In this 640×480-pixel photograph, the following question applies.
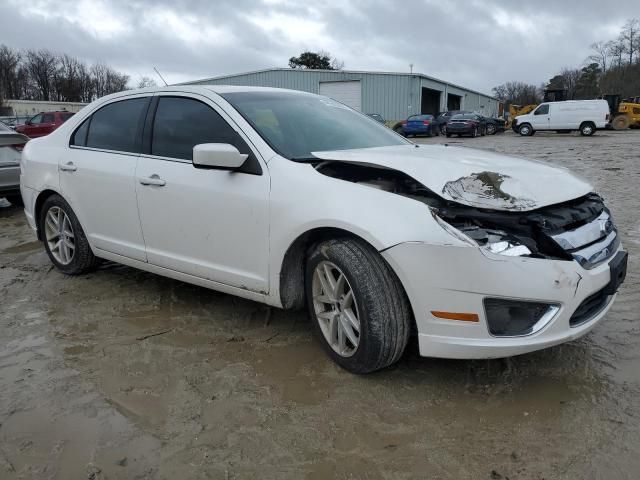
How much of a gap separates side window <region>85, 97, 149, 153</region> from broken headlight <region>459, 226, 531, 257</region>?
2482 mm

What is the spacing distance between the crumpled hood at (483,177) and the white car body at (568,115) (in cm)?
2853

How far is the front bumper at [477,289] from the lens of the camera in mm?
2297

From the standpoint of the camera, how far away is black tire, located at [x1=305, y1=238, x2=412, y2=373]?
2531 millimetres

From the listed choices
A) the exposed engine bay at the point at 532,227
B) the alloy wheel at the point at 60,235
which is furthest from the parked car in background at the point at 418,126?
the exposed engine bay at the point at 532,227

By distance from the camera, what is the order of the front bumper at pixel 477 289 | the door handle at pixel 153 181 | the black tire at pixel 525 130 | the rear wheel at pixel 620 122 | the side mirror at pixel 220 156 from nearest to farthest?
1. the front bumper at pixel 477 289
2. the side mirror at pixel 220 156
3. the door handle at pixel 153 181
4. the black tire at pixel 525 130
5. the rear wheel at pixel 620 122

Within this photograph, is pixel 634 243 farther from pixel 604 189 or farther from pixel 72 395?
pixel 72 395

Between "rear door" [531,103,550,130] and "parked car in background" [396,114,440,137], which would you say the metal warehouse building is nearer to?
"parked car in background" [396,114,440,137]

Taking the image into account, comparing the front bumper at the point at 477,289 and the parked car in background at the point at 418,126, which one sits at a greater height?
the parked car in background at the point at 418,126

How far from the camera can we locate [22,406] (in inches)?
104

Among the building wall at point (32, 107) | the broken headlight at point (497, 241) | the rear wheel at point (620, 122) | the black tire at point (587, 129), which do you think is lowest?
the broken headlight at point (497, 241)

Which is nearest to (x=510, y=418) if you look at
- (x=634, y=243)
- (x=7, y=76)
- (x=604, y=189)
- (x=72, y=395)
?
(x=72, y=395)

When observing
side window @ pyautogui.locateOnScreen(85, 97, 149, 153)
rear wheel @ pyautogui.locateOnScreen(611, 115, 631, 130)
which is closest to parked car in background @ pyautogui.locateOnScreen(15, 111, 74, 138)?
side window @ pyautogui.locateOnScreen(85, 97, 149, 153)

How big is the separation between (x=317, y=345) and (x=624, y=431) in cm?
165

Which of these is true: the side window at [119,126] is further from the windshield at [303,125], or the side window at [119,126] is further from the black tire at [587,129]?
the black tire at [587,129]
